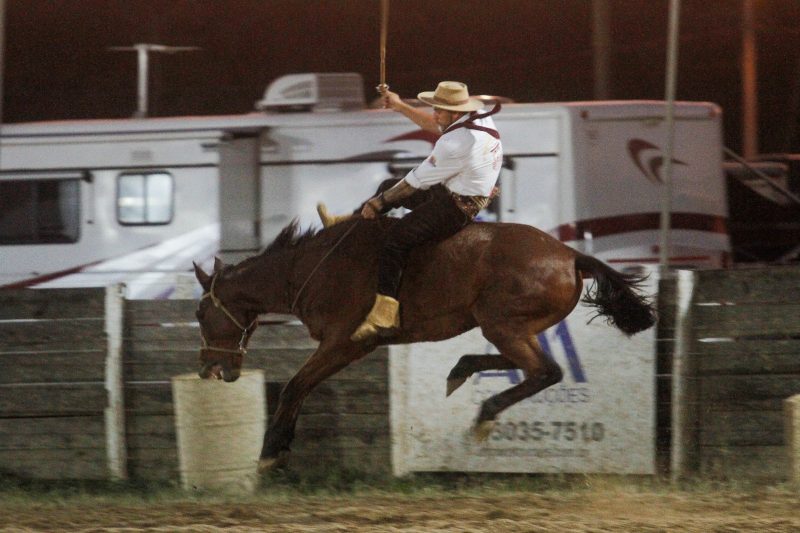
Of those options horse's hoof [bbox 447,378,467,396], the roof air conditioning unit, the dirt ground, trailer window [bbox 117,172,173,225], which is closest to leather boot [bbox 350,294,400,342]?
horse's hoof [bbox 447,378,467,396]

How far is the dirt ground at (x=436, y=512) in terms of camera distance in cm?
697

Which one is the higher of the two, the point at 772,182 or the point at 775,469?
the point at 772,182

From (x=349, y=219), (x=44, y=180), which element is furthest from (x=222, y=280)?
(x=44, y=180)

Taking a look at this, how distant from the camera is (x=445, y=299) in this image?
26.1ft

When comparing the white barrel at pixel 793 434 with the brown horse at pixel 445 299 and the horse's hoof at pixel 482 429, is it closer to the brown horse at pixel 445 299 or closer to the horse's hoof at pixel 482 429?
the brown horse at pixel 445 299

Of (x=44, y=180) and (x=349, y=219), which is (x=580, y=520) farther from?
(x=44, y=180)

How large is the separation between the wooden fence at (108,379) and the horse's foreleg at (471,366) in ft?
3.41

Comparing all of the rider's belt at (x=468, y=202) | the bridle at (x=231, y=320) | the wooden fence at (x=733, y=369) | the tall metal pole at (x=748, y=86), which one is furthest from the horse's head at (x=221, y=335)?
the tall metal pole at (x=748, y=86)

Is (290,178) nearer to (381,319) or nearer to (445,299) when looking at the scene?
(445,299)

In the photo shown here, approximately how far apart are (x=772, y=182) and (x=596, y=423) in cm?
612

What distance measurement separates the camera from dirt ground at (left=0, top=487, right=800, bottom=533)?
6969 millimetres

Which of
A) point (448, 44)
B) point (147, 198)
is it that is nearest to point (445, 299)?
point (147, 198)

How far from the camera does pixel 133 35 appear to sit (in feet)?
90.2

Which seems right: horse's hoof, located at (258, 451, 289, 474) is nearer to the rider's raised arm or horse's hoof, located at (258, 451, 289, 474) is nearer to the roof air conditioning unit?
the rider's raised arm
